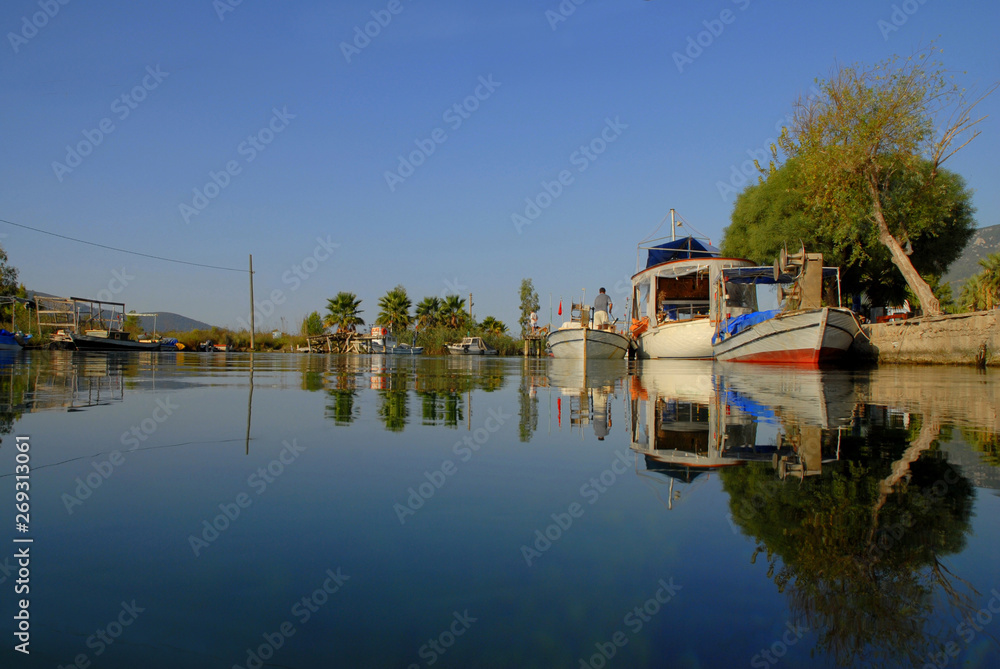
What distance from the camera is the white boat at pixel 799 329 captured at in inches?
622

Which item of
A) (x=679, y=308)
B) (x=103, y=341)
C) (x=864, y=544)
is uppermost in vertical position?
(x=679, y=308)

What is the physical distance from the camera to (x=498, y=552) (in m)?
1.61

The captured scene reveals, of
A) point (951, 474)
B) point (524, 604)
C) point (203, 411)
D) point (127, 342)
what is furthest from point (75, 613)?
point (127, 342)

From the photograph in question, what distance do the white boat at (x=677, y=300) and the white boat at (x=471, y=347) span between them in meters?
32.0

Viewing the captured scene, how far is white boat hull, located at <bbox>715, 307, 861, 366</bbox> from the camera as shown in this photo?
15.7 meters

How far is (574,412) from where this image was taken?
5238 millimetres

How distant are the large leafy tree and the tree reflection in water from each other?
21006 millimetres

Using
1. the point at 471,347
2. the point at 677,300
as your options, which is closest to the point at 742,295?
the point at 677,300

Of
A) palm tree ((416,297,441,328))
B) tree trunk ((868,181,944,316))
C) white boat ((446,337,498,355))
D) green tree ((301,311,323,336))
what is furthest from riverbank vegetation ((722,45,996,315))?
green tree ((301,311,323,336))

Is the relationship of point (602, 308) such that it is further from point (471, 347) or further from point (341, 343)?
point (341, 343)

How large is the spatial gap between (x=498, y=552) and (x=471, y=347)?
6040 centimetres

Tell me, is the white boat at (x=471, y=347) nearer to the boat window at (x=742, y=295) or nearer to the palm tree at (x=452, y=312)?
the palm tree at (x=452, y=312)

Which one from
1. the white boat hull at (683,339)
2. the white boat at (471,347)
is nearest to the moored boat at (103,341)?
the white boat at (471,347)

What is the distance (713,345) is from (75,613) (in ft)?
70.9
